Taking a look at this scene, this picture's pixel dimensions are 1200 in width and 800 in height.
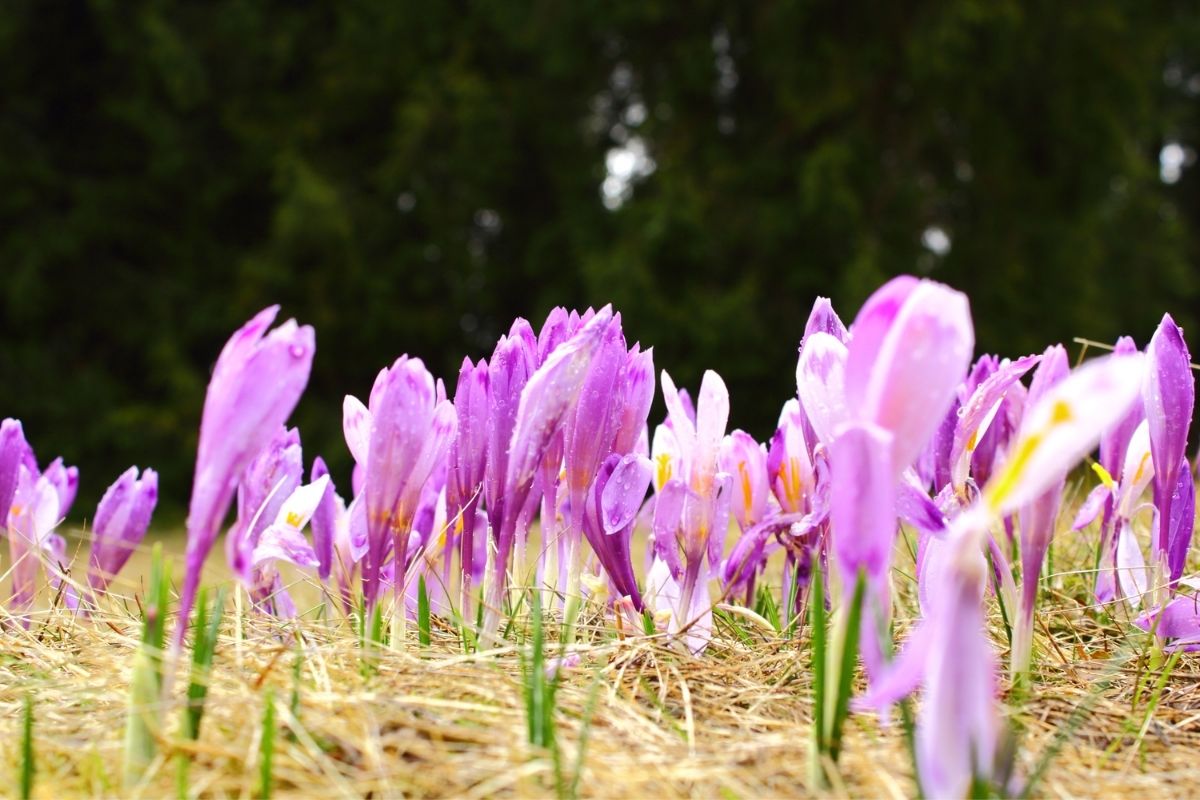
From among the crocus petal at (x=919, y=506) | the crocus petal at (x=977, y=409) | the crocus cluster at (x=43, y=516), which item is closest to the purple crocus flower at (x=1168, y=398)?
the crocus petal at (x=977, y=409)

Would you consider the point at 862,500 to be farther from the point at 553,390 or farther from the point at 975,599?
the point at 553,390

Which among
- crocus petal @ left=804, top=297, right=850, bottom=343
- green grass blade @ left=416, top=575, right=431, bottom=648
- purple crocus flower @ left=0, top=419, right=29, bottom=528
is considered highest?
crocus petal @ left=804, top=297, right=850, bottom=343

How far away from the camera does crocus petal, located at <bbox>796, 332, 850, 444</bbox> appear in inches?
32.5

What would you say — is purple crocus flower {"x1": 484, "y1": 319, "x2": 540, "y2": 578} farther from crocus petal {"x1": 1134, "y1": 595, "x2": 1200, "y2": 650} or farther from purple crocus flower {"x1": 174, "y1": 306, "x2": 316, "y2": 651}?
crocus petal {"x1": 1134, "y1": 595, "x2": 1200, "y2": 650}

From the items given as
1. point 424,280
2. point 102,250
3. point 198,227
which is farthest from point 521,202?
point 102,250

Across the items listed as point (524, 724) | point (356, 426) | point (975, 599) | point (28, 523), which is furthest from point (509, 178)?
point (975, 599)

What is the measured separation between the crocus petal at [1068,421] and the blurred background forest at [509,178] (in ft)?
20.9

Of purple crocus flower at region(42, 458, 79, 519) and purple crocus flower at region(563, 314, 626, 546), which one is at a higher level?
purple crocus flower at region(42, 458, 79, 519)

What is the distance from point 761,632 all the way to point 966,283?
7090 millimetres

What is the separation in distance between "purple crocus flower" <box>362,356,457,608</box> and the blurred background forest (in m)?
6.06

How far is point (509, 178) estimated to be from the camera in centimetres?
840

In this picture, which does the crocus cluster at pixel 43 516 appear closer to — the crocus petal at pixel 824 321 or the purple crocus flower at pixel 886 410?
the crocus petal at pixel 824 321

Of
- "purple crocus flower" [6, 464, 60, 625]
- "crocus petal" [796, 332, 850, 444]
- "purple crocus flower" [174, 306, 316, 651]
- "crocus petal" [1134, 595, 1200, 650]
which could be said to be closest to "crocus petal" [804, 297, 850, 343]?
"crocus petal" [796, 332, 850, 444]

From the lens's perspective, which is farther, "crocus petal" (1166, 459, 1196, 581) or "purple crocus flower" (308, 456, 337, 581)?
"purple crocus flower" (308, 456, 337, 581)
